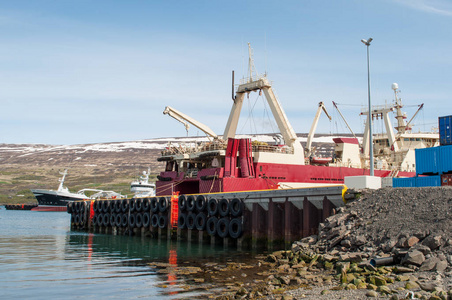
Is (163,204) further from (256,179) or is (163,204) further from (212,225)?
(256,179)

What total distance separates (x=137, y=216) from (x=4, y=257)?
14030mm

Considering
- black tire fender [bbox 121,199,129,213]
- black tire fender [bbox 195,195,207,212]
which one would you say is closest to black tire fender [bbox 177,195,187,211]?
black tire fender [bbox 195,195,207,212]

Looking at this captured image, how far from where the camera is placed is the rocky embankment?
42.5ft

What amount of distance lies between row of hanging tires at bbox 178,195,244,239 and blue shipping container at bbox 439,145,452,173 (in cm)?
1197

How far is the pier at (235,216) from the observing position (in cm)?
2292

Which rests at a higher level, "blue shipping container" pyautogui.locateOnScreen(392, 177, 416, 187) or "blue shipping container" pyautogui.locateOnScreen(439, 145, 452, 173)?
"blue shipping container" pyautogui.locateOnScreen(439, 145, 452, 173)

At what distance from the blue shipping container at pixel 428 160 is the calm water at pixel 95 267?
12.4 metres

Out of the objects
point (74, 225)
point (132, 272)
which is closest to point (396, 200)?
point (132, 272)

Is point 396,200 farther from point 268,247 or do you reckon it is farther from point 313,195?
point 268,247

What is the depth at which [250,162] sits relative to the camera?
39.0 meters

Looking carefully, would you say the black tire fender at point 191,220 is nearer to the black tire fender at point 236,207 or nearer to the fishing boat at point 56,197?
the black tire fender at point 236,207

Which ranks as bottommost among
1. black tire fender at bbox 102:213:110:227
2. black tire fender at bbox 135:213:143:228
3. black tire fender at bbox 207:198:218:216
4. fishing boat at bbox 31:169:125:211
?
fishing boat at bbox 31:169:125:211

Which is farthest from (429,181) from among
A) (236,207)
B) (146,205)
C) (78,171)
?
(78,171)

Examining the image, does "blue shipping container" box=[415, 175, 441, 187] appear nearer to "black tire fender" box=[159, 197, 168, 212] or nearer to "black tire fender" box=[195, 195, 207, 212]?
"black tire fender" box=[195, 195, 207, 212]
